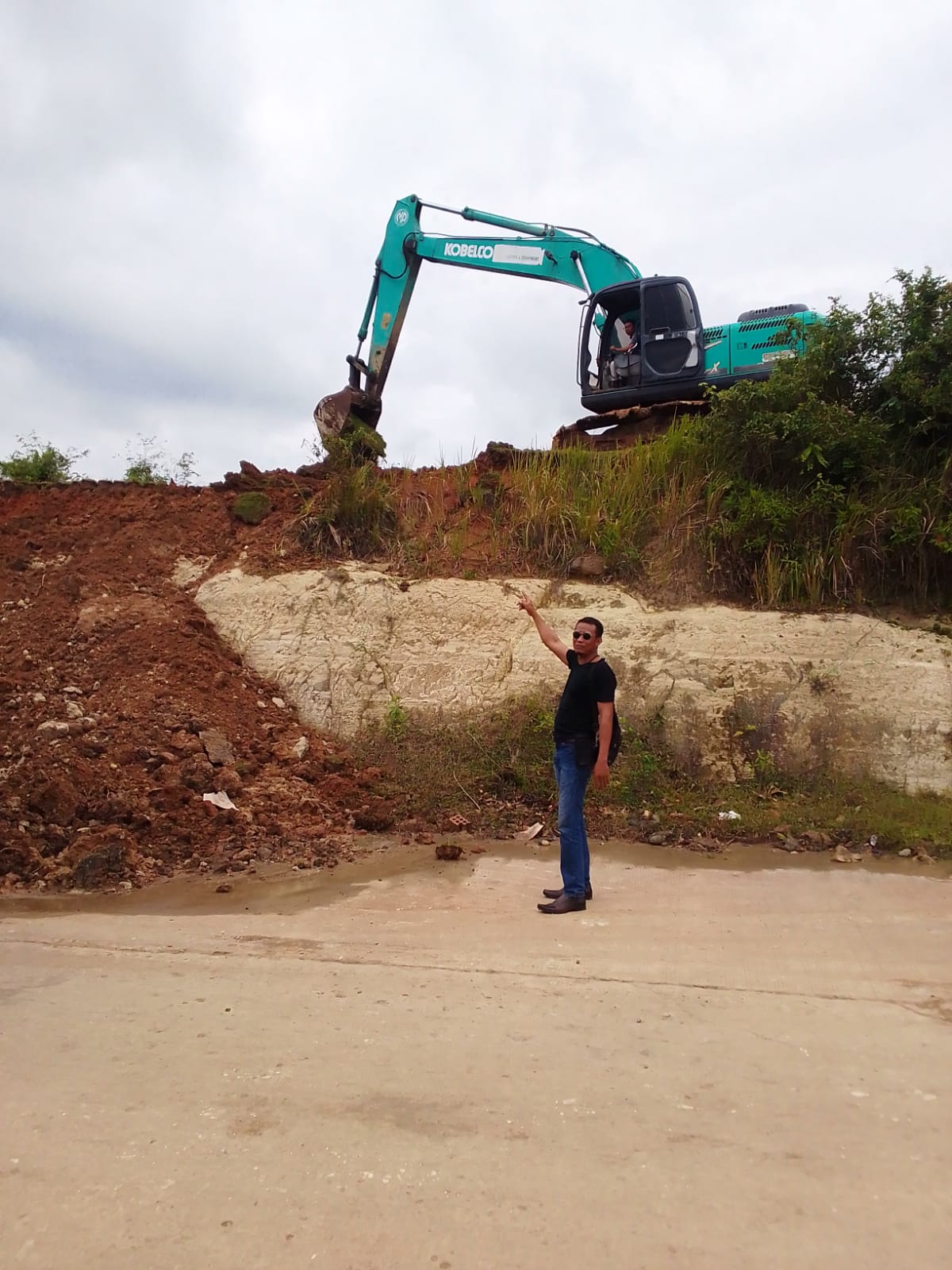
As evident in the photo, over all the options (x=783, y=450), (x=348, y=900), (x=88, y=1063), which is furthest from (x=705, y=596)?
(x=88, y=1063)

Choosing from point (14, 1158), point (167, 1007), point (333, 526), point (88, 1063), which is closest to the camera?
point (14, 1158)

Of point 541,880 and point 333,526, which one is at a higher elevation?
point 333,526

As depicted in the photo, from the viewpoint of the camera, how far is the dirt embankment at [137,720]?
696cm

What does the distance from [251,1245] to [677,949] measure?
2989 millimetres

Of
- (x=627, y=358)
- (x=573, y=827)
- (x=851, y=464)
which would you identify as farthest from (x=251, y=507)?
(x=573, y=827)

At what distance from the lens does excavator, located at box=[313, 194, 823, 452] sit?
11.7 metres

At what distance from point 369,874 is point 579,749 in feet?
6.19

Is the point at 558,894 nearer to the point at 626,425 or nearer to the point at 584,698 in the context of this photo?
the point at 584,698

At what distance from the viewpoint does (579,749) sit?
5793 millimetres

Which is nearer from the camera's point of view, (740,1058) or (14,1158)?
(14,1158)

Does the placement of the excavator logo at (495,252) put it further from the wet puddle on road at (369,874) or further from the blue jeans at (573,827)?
the blue jeans at (573,827)

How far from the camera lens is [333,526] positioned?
1064 centimetres

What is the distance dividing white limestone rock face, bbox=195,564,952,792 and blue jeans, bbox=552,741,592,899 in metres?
2.60

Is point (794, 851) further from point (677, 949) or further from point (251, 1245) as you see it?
point (251, 1245)
